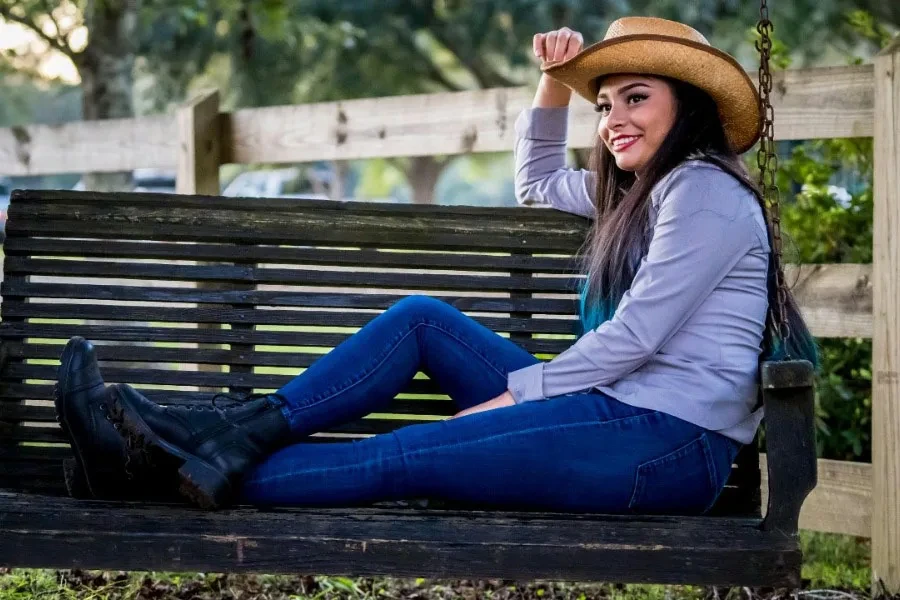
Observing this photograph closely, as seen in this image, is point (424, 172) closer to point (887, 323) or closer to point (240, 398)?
point (887, 323)

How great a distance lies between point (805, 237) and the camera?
4609 millimetres

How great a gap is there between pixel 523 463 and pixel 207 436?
73 cm

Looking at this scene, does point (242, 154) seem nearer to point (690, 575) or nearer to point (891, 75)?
point (891, 75)

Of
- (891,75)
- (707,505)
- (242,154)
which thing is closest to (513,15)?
(242,154)

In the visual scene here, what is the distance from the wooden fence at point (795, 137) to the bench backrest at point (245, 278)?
32.1 inches

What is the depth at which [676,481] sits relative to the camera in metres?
2.60

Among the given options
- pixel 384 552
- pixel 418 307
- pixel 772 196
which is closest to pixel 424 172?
pixel 418 307

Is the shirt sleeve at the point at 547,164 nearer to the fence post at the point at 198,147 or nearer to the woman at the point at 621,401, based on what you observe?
the woman at the point at 621,401

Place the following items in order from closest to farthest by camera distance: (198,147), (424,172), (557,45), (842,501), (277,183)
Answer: (557,45) < (842,501) < (198,147) < (424,172) < (277,183)

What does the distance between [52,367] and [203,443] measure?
968 mm

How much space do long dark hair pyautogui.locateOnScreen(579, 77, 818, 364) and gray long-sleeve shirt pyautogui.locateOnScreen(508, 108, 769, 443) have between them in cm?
5

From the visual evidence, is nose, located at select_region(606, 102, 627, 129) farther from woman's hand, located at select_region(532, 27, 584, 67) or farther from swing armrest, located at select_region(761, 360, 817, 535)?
swing armrest, located at select_region(761, 360, 817, 535)

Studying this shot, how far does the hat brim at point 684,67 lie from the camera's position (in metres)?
2.66

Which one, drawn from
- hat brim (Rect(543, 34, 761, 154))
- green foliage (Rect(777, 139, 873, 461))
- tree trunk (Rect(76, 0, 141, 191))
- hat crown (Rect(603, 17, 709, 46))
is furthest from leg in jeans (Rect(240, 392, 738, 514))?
tree trunk (Rect(76, 0, 141, 191))
